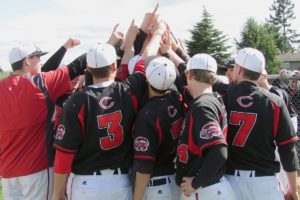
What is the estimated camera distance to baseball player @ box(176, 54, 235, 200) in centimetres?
346

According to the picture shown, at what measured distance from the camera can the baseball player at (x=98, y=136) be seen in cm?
378

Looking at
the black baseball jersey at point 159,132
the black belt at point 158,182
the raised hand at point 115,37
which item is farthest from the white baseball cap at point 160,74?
the raised hand at point 115,37

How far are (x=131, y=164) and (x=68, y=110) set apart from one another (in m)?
0.88

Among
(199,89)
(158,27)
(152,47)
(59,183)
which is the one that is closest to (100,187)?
(59,183)

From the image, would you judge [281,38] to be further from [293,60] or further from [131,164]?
[131,164]

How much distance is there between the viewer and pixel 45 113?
454cm

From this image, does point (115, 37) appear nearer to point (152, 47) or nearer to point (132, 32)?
point (132, 32)

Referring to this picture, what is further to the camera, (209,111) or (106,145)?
(106,145)

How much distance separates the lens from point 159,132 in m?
3.86

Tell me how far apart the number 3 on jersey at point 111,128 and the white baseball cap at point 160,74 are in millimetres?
462

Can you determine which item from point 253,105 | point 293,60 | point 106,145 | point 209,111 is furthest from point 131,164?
point 293,60

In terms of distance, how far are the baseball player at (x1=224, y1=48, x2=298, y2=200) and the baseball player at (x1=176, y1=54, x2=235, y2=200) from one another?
Answer: 12.8 inches

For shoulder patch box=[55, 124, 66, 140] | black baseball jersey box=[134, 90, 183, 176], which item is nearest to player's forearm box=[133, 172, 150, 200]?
black baseball jersey box=[134, 90, 183, 176]

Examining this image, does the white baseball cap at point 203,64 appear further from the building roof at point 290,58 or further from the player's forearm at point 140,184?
the building roof at point 290,58
